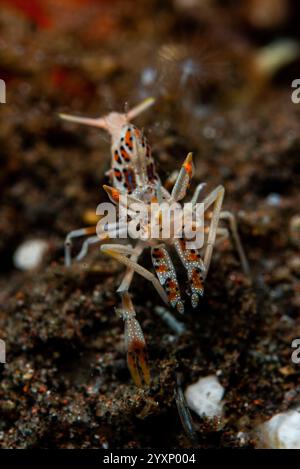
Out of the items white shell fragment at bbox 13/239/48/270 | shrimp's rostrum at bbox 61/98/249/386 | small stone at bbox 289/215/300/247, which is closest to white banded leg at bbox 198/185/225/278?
shrimp's rostrum at bbox 61/98/249/386

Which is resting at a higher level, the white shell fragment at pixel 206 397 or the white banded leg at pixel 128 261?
the white banded leg at pixel 128 261

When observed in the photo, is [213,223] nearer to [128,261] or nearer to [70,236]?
[128,261]

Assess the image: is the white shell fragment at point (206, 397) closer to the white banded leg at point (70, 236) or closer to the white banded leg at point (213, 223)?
the white banded leg at point (213, 223)

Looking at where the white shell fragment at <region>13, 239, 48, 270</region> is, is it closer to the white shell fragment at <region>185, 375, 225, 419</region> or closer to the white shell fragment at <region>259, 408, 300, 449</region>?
the white shell fragment at <region>185, 375, 225, 419</region>

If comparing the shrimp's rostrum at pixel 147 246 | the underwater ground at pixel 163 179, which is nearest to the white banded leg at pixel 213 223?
the shrimp's rostrum at pixel 147 246

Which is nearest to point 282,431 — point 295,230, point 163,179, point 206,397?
point 206,397
